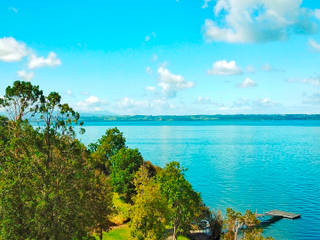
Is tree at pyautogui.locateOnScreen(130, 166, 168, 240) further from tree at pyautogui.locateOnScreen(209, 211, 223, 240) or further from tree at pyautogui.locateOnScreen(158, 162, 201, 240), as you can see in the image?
tree at pyautogui.locateOnScreen(209, 211, 223, 240)

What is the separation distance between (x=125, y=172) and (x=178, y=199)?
26.6m

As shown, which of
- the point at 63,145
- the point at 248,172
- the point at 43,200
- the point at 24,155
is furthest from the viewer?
the point at 248,172

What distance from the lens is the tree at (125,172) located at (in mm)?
72500

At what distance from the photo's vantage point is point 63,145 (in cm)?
2792

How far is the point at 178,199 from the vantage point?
4959cm

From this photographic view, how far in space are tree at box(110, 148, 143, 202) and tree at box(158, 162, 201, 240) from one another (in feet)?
69.7

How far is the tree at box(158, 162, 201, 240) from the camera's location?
4966cm

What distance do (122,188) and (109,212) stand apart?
29.9m

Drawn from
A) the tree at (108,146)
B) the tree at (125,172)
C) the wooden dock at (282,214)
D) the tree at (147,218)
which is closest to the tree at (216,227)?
the wooden dock at (282,214)

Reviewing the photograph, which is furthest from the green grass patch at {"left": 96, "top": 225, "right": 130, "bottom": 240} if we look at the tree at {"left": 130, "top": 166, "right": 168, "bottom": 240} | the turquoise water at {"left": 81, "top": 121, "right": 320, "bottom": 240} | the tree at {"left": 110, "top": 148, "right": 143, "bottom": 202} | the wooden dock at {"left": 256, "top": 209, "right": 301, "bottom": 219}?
the wooden dock at {"left": 256, "top": 209, "right": 301, "bottom": 219}

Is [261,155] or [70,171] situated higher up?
[70,171]

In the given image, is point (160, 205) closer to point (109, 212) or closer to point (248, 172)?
point (109, 212)

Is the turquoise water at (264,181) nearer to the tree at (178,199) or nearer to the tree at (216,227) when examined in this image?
the tree at (216,227)

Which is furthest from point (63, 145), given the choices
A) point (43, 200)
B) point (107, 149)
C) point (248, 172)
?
point (248, 172)
